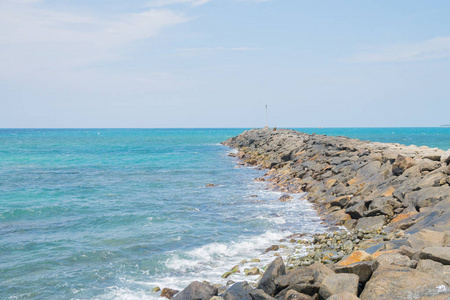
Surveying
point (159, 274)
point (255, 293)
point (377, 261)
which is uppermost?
point (377, 261)

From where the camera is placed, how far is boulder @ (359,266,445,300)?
20.1ft

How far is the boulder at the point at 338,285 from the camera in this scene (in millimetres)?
6715

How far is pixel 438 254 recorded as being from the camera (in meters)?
7.02

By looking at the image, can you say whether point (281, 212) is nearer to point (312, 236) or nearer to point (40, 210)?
point (312, 236)

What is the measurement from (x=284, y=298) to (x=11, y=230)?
42.2ft

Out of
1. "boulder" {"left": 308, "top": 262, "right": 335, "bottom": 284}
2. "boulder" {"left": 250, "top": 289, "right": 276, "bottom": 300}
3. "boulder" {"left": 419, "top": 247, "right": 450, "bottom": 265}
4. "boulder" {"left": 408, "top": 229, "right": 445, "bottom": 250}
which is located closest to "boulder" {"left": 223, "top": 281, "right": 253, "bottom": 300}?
"boulder" {"left": 250, "top": 289, "right": 276, "bottom": 300}

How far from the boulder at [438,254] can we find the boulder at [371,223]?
6.05m

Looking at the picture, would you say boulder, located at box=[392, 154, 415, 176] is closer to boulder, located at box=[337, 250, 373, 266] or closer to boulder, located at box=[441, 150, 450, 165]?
boulder, located at box=[441, 150, 450, 165]

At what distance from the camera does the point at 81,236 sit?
14.8m

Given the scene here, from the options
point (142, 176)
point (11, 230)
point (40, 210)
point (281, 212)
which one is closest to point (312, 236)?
point (281, 212)

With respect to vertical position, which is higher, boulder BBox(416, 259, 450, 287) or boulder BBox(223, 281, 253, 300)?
boulder BBox(416, 259, 450, 287)

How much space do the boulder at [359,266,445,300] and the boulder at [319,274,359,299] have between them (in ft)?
0.64

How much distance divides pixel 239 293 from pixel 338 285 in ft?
7.59

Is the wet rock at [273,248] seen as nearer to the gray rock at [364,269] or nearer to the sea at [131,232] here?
the sea at [131,232]
